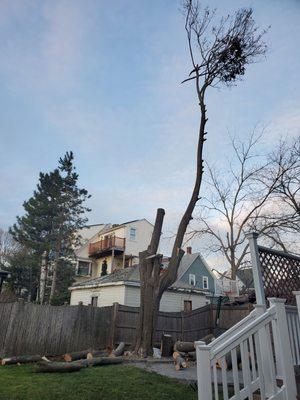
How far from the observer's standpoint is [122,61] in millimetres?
11070

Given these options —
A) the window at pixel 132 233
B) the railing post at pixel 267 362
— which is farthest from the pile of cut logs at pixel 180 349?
the window at pixel 132 233

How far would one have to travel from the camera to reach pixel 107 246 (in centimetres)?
3238

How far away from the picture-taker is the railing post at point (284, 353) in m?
3.84

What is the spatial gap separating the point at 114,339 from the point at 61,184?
22.2m

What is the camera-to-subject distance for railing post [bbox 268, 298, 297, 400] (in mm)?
3836

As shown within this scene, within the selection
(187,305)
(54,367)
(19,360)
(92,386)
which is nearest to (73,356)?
(19,360)

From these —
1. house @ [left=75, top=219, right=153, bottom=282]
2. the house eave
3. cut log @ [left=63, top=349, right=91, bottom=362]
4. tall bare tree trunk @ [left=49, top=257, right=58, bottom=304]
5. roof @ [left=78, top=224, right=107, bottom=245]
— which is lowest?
cut log @ [left=63, top=349, right=91, bottom=362]

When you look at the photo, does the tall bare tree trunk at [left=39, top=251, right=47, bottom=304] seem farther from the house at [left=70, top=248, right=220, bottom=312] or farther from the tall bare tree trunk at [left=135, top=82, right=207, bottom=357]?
the tall bare tree trunk at [left=135, top=82, right=207, bottom=357]

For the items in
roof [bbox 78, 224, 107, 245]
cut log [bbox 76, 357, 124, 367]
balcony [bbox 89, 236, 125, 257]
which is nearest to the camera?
cut log [bbox 76, 357, 124, 367]

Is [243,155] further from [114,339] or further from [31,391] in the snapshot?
[31,391]

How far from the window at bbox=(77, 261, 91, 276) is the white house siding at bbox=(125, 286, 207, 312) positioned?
14396 millimetres

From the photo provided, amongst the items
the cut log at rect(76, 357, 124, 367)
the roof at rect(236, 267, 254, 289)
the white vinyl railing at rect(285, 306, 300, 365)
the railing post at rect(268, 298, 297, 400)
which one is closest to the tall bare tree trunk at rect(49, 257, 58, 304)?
the roof at rect(236, 267, 254, 289)

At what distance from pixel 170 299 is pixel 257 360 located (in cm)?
1804

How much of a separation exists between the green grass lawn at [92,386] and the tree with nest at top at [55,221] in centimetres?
2290
